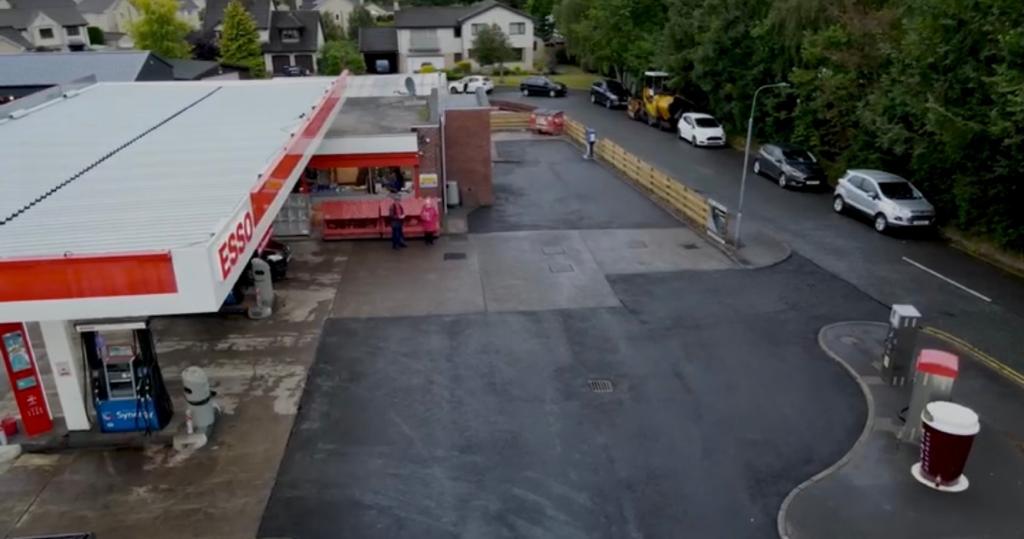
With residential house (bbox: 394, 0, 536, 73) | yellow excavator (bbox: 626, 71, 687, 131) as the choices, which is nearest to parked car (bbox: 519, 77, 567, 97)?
yellow excavator (bbox: 626, 71, 687, 131)

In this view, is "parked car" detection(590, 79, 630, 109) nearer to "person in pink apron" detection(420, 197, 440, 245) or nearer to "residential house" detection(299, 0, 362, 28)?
"person in pink apron" detection(420, 197, 440, 245)

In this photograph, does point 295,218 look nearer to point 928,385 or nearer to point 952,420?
point 928,385

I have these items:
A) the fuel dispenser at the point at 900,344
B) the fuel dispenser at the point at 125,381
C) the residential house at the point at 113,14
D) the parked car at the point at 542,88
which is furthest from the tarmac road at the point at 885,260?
the residential house at the point at 113,14

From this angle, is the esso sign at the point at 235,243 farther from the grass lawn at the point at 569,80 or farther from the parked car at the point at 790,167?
the grass lawn at the point at 569,80

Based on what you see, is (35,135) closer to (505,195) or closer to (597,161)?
(505,195)

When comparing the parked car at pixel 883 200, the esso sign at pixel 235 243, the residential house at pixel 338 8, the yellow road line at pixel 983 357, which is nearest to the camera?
the esso sign at pixel 235 243

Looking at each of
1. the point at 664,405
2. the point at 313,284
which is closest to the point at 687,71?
the point at 313,284
